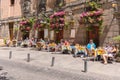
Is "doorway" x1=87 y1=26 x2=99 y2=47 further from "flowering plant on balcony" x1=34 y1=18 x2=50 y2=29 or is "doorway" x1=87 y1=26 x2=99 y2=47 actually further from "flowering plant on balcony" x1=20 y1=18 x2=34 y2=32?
"flowering plant on balcony" x1=20 y1=18 x2=34 y2=32

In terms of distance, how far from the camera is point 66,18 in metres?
20.5

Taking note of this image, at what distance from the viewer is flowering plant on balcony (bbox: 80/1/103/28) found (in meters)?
17.0

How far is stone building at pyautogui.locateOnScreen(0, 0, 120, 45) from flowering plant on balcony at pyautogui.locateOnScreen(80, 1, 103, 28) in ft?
1.03

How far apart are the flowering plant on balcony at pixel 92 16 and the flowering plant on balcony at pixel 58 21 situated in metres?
2.17

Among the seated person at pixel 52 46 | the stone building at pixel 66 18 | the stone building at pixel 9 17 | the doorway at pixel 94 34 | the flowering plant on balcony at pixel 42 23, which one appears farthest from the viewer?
the stone building at pixel 9 17

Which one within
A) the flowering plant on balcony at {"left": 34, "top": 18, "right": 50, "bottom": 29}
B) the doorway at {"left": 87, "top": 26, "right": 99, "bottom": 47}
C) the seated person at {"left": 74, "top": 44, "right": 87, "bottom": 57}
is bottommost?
the seated person at {"left": 74, "top": 44, "right": 87, "bottom": 57}

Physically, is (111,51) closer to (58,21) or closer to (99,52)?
(99,52)

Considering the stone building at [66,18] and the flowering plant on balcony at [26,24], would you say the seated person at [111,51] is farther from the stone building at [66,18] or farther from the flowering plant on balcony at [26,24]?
the flowering plant on balcony at [26,24]

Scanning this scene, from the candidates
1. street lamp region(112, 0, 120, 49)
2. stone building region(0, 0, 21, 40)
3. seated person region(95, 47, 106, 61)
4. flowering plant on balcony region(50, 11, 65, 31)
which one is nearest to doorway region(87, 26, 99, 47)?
flowering plant on balcony region(50, 11, 65, 31)

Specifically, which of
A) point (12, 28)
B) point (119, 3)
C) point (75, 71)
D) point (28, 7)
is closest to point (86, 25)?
point (119, 3)

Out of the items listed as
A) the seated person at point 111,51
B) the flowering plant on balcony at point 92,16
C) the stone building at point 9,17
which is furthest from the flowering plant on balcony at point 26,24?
the seated person at point 111,51

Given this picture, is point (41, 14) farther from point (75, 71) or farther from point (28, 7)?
point (75, 71)

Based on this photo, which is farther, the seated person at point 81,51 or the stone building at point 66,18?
the stone building at point 66,18

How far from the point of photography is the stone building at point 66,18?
16766 mm
